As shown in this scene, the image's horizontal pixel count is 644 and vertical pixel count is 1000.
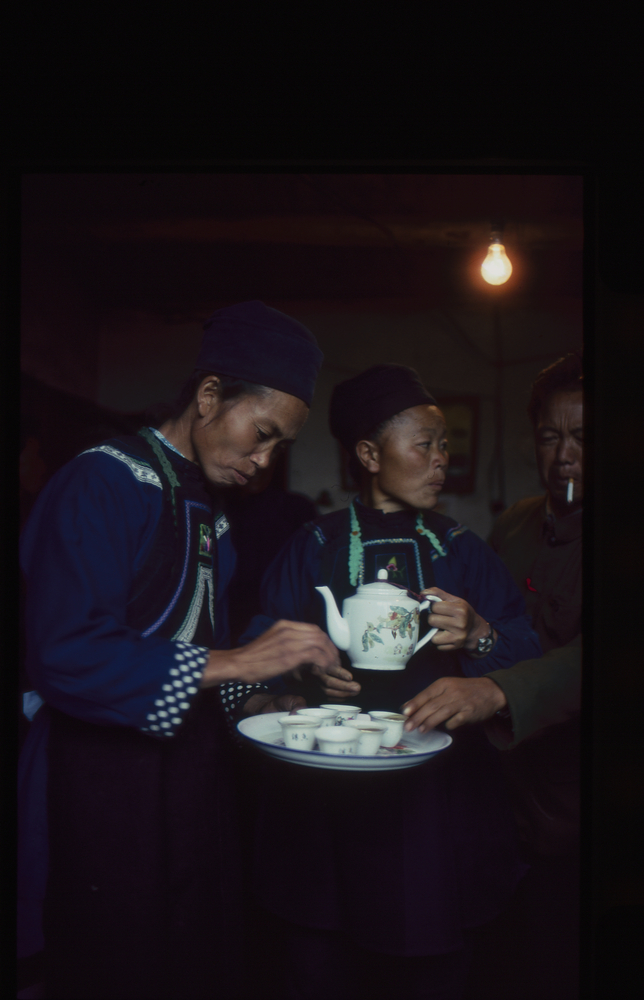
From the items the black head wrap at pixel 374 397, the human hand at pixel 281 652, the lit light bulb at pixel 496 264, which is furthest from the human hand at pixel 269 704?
the lit light bulb at pixel 496 264

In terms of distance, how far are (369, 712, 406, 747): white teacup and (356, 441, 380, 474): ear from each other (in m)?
0.48

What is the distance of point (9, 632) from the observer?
1426 mm

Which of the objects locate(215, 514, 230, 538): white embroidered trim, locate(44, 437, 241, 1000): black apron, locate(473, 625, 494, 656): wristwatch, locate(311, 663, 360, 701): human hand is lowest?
locate(44, 437, 241, 1000): black apron

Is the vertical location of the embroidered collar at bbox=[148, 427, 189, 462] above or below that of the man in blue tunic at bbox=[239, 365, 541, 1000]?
above

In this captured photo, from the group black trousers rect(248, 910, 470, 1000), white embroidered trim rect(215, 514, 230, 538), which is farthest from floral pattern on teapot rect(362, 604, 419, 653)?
black trousers rect(248, 910, 470, 1000)

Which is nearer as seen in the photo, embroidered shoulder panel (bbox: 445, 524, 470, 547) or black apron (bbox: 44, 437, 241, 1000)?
black apron (bbox: 44, 437, 241, 1000)

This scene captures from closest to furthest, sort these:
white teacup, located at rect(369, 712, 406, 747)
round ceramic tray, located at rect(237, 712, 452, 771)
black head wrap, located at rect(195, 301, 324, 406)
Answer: round ceramic tray, located at rect(237, 712, 452, 771)
white teacup, located at rect(369, 712, 406, 747)
black head wrap, located at rect(195, 301, 324, 406)

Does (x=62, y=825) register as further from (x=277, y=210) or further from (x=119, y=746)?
(x=277, y=210)

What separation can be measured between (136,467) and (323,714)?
1.84 feet

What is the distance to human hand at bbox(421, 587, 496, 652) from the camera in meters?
1.37

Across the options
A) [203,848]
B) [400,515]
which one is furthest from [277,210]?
[203,848]

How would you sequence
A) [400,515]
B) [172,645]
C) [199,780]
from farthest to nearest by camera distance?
[400,515] → [199,780] → [172,645]

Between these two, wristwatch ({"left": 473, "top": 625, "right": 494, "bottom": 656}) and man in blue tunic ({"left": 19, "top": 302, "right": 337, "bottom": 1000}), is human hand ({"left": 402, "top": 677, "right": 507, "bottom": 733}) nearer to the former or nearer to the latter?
wristwatch ({"left": 473, "top": 625, "right": 494, "bottom": 656})

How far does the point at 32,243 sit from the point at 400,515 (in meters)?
0.93
